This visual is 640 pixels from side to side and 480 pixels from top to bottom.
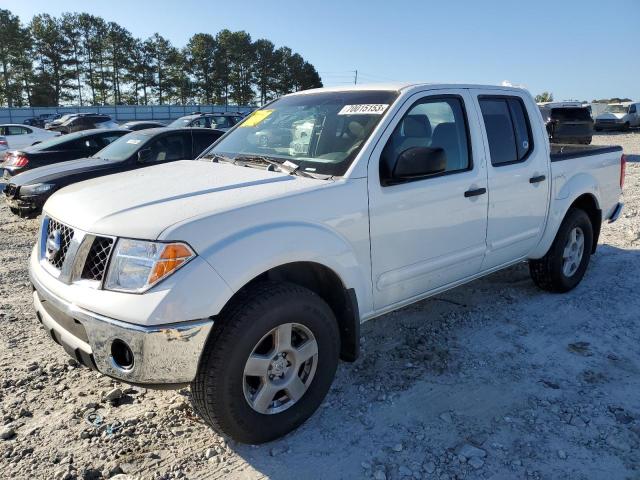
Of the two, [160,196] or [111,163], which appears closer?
[160,196]

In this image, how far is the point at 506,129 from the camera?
4.16 meters

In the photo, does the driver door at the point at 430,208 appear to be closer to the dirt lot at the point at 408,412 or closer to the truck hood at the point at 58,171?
the dirt lot at the point at 408,412

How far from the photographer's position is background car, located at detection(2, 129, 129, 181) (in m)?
9.87

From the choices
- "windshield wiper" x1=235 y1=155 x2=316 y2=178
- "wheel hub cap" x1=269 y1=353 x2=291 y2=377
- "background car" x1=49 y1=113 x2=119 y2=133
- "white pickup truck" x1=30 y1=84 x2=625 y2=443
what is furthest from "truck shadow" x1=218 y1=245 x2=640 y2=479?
"background car" x1=49 y1=113 x2=119 y2=133

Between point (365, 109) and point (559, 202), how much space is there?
2264 mm

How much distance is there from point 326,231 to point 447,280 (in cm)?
129

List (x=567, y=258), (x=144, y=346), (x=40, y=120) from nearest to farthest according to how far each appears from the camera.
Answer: (x=144, y=346), (x=567, y=258), (x=40, y=120)

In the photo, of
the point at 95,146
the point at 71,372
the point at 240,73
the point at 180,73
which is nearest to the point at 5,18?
the point at 180,73

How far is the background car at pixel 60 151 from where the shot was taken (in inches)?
388

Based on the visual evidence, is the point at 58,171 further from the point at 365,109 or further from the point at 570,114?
the point at 570,114

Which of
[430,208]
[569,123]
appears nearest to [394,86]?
[430,208]

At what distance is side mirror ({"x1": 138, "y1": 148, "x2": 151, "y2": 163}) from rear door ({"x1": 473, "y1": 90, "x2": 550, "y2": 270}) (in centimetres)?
606

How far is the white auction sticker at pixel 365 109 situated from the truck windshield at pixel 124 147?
19.5 feet

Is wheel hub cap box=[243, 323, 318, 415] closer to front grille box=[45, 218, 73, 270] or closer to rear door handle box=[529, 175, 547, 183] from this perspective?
front grille box=[45, 218, 73, 270]
